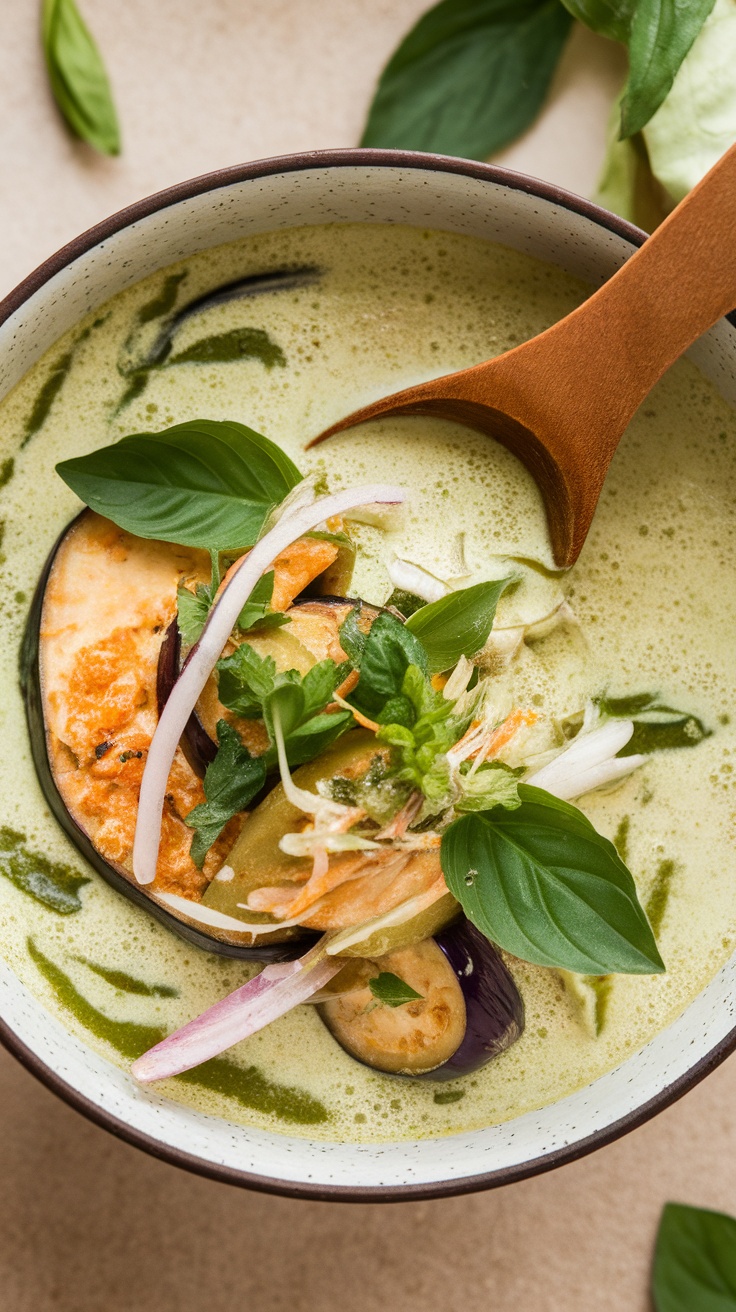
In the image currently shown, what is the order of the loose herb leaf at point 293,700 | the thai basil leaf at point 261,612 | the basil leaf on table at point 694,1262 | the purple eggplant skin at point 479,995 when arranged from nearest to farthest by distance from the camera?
the loose herb leaf at point 293,700 → the thai basil leaf at point 261,612 → the purple eggplant skin at point 479,995 → the basil leaf on table at point 694,1262

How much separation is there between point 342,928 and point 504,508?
576 millimetres

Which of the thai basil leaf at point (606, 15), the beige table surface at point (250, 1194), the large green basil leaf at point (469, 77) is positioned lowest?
the beige table surface at point (250, 1194)

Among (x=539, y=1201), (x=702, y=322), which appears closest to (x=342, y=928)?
(x=539, y=1201)

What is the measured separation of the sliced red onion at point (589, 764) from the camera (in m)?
1.32

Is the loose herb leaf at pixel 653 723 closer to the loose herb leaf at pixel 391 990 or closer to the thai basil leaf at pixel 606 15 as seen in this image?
the loose herb leaf at pixel 391 990

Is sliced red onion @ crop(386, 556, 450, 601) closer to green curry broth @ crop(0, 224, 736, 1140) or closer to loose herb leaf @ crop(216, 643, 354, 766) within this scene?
green curry broth @ crop(0, 224, 736, 1140)

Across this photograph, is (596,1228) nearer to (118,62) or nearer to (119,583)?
(119,583)

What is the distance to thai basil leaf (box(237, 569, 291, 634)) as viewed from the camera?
1188mm

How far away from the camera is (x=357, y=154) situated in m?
1.25

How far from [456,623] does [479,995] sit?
0.47 meters

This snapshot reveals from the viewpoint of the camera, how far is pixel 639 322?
1252mm

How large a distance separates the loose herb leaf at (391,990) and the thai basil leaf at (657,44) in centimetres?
110

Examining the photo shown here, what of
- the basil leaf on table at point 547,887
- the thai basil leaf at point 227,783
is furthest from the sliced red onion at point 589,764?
the thai basil leaf at point 227,783

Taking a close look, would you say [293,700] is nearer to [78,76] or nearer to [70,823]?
[70,823]
